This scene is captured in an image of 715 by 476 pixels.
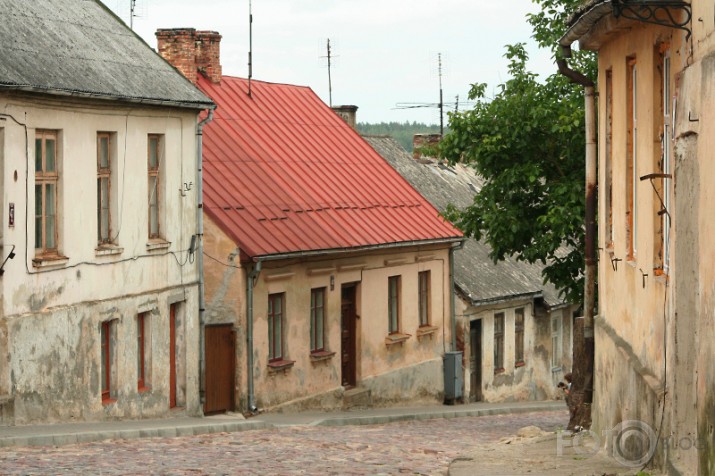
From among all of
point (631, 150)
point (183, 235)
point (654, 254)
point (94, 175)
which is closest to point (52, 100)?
point (94, 175)

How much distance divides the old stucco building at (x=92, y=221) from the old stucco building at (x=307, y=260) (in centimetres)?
103

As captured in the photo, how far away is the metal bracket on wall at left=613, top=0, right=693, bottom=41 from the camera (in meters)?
9.86

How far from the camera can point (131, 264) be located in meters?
21.4

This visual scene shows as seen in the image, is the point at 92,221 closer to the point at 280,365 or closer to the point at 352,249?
the point at 280,365

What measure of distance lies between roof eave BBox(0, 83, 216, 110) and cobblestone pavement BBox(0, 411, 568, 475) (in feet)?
15.2

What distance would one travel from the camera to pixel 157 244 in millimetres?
22203

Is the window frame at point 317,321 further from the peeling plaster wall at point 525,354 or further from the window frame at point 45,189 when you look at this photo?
the window frame at point 45,189

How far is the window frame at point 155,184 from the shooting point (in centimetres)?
2216

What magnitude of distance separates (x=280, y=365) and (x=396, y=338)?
16.7ft

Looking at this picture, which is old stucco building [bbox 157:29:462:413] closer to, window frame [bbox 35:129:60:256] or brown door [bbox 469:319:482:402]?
brown door [bbox 469:319:482:402]

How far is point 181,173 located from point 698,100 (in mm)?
14955

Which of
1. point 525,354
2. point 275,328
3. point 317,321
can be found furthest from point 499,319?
point 275,328

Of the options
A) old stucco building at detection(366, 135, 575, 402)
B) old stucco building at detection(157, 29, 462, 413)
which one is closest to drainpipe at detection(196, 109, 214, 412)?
old stucco building at detection(157, 29, 462, 413)

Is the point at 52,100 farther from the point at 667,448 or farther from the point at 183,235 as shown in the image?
the point at 667,448
